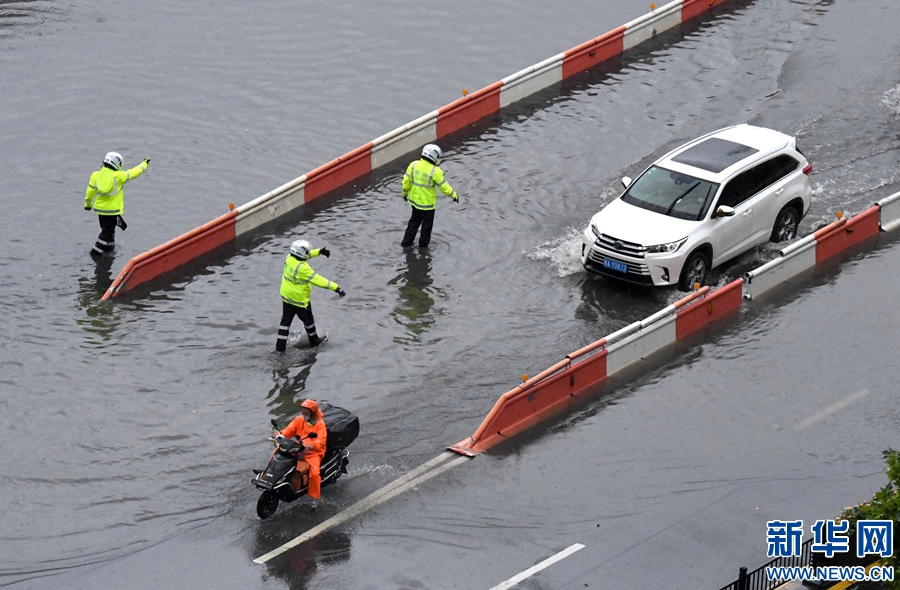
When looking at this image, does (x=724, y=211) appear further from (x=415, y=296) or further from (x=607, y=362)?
(x=415, y=296)

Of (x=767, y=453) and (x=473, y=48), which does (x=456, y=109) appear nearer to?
(x=473, y=48)

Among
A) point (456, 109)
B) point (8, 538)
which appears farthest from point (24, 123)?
point (8, 538)

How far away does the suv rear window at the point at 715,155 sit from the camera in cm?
2034

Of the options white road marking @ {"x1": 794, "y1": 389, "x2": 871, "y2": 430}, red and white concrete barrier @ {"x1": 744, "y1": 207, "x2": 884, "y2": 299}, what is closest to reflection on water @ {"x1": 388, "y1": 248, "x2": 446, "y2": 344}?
red and white concrete barrier @ {"x1": 744, "y1": 207, "x2": 884, "y2": 299}

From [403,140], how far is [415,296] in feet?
16.6

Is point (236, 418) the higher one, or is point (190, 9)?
point (190, 9)

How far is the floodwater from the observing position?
14883 millimetres

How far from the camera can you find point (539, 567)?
46.0ft

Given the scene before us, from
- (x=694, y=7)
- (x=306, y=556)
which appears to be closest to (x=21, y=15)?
(x=694, y=7)

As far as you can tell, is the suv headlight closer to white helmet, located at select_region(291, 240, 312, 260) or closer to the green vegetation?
white helmet, located at select_region(291, 240, 312, 260)

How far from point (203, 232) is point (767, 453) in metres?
9.42

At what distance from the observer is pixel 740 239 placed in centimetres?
2028

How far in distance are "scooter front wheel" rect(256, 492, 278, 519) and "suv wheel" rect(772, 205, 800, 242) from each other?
32.1 feet

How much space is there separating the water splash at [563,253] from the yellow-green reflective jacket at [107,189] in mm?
6190
